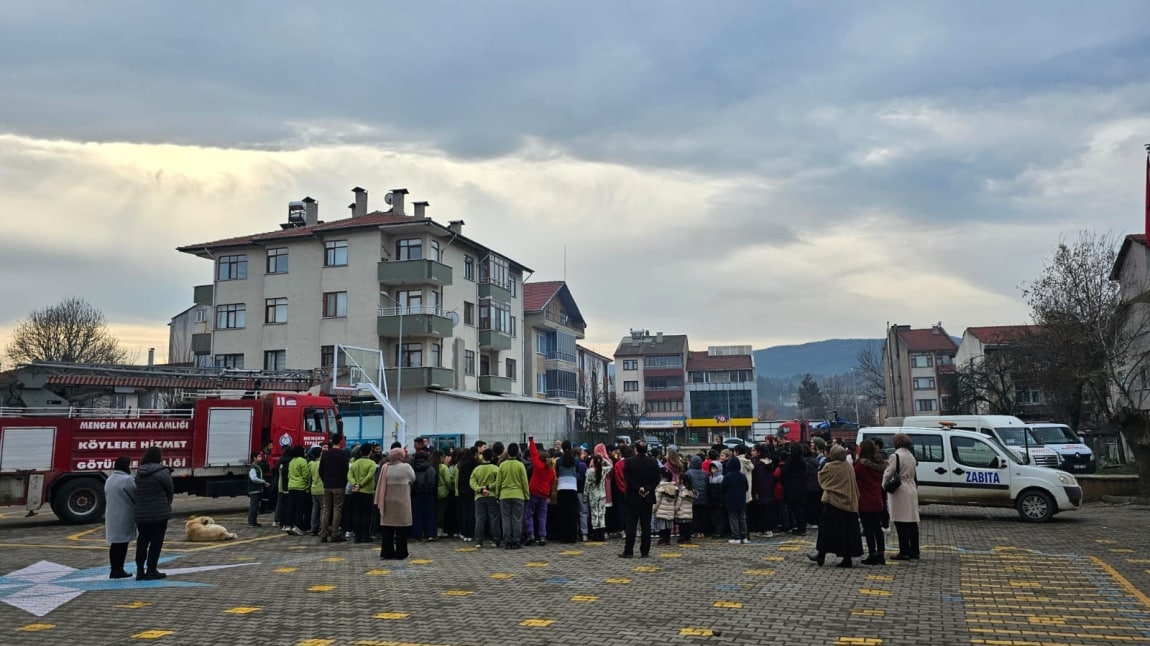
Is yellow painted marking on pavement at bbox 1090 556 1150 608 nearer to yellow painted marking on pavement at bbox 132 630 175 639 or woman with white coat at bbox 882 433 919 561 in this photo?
woman with white coat at bbox 882 433 919 561

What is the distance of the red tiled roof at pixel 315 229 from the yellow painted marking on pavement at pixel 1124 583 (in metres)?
34.5

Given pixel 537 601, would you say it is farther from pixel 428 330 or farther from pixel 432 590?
pixel 428 330

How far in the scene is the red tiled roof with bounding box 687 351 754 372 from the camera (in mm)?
102750

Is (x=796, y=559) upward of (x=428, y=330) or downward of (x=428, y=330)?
downward

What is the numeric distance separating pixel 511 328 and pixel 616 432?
1992 cm

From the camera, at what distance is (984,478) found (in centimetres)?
1667

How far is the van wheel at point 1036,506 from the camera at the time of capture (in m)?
16.2

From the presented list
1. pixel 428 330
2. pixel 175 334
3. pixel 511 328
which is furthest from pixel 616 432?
pixel 175 334

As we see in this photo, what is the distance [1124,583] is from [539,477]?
8216mm

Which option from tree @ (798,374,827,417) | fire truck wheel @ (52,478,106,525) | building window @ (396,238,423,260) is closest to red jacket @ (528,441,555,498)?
fire truck wheel @ (52,478,106,525)

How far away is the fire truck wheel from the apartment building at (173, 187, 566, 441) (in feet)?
66.3

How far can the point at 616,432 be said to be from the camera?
67.6m

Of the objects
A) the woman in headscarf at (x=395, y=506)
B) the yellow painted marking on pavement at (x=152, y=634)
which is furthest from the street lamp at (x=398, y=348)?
the yellow painted marking on pavement at (x=152, y=634)

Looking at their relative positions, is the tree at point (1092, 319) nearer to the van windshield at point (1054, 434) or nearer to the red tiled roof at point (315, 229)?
the van windshield at point (1054, 434)
